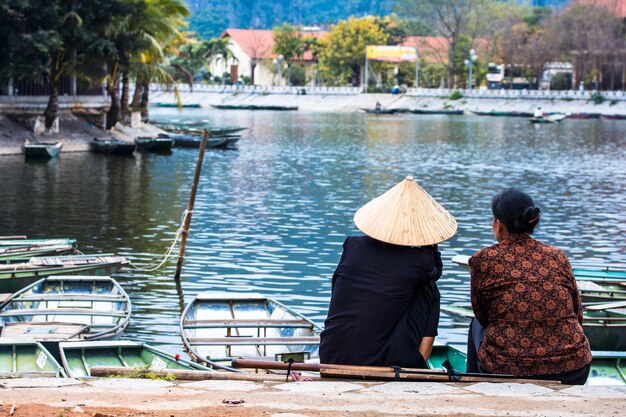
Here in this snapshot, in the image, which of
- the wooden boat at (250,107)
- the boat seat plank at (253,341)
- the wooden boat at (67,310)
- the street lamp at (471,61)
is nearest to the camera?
the boat seat plank at (253,341)

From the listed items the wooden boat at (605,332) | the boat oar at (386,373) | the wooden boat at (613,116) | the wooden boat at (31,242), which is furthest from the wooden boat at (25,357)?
the wooden boat at (613,116)

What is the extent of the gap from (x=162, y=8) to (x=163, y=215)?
76.8 feet

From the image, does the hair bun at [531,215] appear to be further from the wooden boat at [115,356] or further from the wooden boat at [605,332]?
the wooden boat at [605,332]

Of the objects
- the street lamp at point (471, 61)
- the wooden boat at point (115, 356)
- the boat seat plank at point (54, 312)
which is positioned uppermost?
the street lamp at point (471, 61)

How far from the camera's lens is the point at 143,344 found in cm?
963

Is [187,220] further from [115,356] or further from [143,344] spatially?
[115,356]

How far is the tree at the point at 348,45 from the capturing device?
115 m

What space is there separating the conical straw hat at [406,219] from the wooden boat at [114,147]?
116 feet

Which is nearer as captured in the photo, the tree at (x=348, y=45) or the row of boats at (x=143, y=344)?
the row of boats at (x=143, y=344)

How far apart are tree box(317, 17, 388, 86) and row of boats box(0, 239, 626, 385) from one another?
10213 centimetres

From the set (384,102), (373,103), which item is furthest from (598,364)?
(384,102)

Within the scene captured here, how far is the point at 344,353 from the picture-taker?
675 centimetres

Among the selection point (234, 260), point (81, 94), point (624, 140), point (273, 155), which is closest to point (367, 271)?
point (234, 260)

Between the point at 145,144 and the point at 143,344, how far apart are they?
34.0 m
